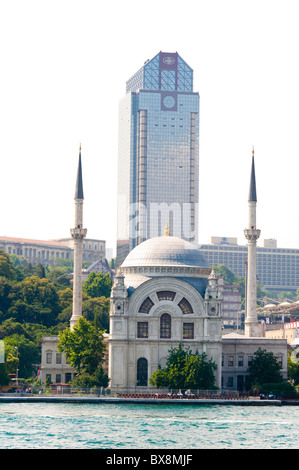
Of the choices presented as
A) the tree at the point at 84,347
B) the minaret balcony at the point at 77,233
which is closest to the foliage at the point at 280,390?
the tree at the point at 84,347

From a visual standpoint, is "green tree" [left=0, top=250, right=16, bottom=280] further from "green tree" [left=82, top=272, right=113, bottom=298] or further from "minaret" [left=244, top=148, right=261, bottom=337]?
"minaret" [left=244, top=148, right=261, bottom=337]

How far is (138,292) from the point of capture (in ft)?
321

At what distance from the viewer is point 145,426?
6888 centimetres

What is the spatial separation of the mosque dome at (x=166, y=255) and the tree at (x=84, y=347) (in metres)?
7.22

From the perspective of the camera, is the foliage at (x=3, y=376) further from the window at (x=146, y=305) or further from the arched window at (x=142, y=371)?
the window at (x=146, y=305)

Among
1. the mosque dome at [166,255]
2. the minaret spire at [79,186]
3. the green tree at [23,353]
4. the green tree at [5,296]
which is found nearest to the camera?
the mosque dome at [166,255]

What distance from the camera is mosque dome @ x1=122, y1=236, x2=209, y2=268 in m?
100

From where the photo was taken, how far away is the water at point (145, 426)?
6050cm

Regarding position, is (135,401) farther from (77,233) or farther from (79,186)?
(79,186)

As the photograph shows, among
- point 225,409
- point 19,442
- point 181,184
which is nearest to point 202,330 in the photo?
point 225,409

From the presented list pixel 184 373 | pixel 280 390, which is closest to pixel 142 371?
pixel 184 373

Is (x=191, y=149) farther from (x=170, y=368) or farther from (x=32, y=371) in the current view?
(x=170, y=368)
